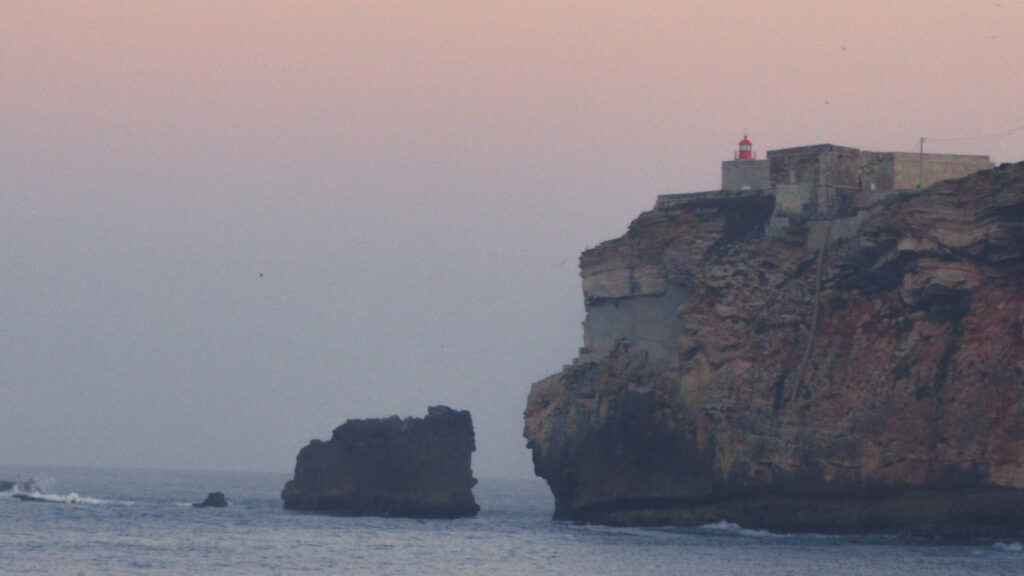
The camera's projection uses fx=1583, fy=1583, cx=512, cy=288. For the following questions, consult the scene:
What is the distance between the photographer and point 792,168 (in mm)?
58406

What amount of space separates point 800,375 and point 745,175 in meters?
10.6

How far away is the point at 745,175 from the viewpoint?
61.5 meters

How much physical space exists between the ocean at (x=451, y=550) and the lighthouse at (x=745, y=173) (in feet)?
45.4

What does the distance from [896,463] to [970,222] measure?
7916 millimetres

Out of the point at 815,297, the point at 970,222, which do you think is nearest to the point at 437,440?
the point at 815,297

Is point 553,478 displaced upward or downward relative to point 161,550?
upward

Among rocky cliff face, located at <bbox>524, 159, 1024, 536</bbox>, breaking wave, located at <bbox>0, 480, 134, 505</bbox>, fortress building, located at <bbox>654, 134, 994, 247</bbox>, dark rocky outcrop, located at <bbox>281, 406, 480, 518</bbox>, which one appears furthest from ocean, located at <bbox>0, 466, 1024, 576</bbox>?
breaking wave, located at <bbox>0, 480, 134, 505</bbox>

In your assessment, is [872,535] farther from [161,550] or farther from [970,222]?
[161,550]

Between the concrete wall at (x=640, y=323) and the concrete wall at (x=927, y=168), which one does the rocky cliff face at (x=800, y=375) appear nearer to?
the concrete wall at (x=640, y=323)

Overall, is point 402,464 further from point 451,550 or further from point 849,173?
point 849,173

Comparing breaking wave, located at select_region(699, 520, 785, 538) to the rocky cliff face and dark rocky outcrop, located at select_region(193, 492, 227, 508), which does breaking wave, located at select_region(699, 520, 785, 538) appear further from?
dark rocky outcrop, located at select_region(193, 492, 227, 508)

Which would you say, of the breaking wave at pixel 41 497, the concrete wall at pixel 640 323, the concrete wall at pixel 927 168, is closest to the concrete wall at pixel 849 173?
the concrete wall at pixel 927 168

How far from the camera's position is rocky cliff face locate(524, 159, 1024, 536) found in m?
48.6

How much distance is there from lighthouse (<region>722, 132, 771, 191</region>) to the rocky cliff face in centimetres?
314
